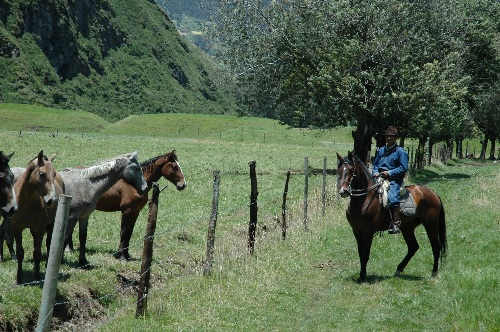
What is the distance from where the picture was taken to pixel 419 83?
33625 mm

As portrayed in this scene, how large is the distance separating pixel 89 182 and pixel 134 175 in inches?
44.4

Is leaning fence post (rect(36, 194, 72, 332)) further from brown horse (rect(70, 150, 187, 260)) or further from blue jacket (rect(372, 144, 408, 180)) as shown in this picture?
blue jacket (rect(372, 144, 408, 180))

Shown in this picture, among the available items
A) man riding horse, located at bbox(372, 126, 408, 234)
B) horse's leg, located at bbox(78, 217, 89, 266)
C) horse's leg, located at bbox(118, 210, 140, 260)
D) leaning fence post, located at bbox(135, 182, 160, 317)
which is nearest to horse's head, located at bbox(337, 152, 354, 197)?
man riding horse, located at bbox(372, 126, 408, 234)

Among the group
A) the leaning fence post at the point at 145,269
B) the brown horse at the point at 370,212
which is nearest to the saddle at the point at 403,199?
the brown horse at the point at 370,212

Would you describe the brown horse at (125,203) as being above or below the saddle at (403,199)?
below

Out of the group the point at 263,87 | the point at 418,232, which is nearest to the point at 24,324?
the point at 418,232

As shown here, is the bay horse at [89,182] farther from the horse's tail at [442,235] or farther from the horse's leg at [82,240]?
the horse's tail at [442,235]

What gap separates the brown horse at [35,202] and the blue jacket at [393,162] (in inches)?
289

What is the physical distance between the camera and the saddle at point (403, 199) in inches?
534

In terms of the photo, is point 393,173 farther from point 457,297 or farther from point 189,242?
point 189,242

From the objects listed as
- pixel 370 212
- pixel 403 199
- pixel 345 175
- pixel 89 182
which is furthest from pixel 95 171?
pixel 403 199

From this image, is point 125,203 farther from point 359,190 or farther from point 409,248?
point 409,248

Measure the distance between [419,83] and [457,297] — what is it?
24272 mm

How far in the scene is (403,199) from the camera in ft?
45.4
